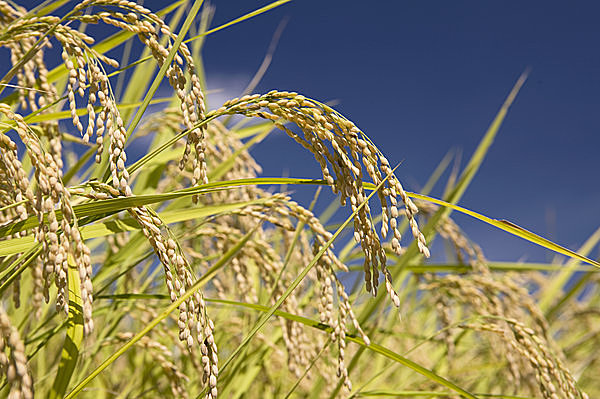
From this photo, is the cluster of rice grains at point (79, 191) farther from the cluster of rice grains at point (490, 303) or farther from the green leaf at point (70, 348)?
the cluster of rice grains at point (490, 303)

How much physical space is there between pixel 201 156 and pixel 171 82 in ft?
0.56

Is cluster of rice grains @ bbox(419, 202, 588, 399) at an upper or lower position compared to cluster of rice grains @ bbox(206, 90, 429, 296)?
lower

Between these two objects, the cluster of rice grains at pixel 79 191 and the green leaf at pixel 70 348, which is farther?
the green leaf at pixel 70 348

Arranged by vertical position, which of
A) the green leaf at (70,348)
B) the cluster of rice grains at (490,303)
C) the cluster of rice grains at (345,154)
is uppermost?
the cluster of rice grains at (345,154)

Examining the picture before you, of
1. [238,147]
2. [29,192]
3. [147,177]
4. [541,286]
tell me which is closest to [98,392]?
[147,177]

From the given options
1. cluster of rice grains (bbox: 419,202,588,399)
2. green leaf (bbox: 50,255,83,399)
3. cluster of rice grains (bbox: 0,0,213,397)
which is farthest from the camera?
cluster of rice grains (bbox: 419,202,588,399)

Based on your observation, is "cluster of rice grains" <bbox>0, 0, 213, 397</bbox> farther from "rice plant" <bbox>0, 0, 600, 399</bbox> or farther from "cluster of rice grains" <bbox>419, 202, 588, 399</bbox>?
"cluster of rice grains" <bbox>419, 202, 588, 399</bbox>

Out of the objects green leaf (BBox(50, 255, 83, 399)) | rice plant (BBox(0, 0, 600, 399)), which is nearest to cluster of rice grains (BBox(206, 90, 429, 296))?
rice plant (BBox(0, 0, 600, 399))

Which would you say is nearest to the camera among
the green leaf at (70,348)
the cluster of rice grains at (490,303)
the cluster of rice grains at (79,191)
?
the cluster of rice grains at (79,191)

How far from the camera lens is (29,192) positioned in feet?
2.46

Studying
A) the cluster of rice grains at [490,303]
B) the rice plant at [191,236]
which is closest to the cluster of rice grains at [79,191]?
the rice plant at [191,236]

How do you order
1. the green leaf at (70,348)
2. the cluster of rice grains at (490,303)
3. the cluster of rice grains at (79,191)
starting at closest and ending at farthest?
the cluster of rice grains at (79,191) → the green leaf at (70,348) → the cluster of rice grains at (490,303)

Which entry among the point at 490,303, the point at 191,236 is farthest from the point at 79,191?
the point at 490,303

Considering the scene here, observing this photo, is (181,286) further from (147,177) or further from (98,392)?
(98,392)
